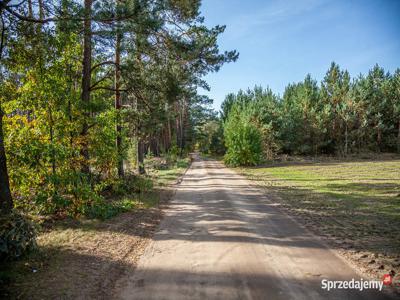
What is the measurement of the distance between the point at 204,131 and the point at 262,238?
64.3m

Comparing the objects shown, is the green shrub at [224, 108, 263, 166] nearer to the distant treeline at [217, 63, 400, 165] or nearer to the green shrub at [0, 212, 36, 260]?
the distant treeline at [217, 63, 400, 165]

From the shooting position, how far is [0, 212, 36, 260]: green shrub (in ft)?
A: 16.3

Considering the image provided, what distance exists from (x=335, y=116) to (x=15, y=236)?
4709 cm

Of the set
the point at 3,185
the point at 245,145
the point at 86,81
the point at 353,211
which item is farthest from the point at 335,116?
the point at 3,185

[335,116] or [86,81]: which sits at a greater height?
[335,116]

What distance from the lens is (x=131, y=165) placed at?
82.0 ft

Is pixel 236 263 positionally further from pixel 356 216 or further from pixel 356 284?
pixel 356 216

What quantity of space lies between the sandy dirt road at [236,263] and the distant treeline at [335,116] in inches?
1217

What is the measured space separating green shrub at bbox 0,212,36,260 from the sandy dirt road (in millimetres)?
2307

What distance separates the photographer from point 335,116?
142ft

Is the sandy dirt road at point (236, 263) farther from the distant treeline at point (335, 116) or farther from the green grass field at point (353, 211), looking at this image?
the distant treeline at point (335, 116)

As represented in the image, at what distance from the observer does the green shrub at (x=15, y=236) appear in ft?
16.3

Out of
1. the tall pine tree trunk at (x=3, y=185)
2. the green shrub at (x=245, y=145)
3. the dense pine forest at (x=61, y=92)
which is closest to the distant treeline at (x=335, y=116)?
the green shrub at (x=245, y=145)

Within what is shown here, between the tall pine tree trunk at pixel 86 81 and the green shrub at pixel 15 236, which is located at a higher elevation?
the tall pine tree trunk at pixel 86 81
